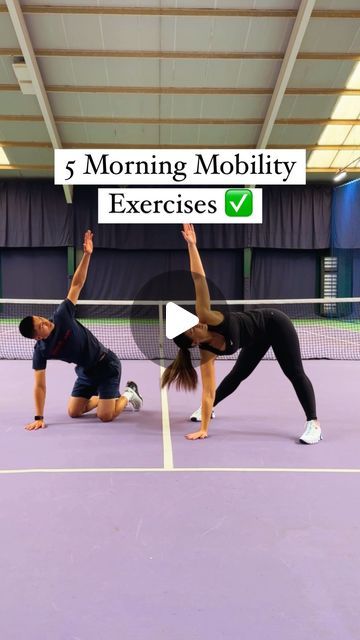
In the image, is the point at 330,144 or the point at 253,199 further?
the point at 253,199

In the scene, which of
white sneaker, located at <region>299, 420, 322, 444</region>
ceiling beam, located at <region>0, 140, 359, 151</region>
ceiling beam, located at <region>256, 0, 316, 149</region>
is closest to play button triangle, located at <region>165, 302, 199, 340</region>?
white sneaker, located at <region>299, 420, 322, 444</region>

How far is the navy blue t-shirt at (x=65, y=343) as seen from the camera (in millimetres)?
3514

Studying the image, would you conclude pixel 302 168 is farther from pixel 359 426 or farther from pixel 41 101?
pixel 359 426

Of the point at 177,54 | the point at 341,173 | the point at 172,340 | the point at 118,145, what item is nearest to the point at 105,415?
the point at 172,340

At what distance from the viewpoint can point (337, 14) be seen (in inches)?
400

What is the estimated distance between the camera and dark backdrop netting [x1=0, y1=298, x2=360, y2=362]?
25.1 feet

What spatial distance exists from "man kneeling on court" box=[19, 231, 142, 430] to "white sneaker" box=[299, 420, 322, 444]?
1.52 meters

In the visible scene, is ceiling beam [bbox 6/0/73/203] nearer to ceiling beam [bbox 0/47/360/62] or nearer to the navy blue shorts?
ceiling beam [bbox 0/47/360/62]

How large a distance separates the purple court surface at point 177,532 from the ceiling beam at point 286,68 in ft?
29.3

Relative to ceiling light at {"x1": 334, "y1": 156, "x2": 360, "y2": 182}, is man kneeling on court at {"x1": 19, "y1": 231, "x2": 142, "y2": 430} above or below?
below

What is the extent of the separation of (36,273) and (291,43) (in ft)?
38.3

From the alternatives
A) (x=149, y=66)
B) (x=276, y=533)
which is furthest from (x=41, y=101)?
(x=276, y=533)

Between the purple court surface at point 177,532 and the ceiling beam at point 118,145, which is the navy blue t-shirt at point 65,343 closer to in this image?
the purple court surface at point 177,532

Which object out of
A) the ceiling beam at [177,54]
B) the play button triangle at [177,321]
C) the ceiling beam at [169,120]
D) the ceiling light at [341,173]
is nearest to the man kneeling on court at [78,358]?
the play button triangle at [177,321]
